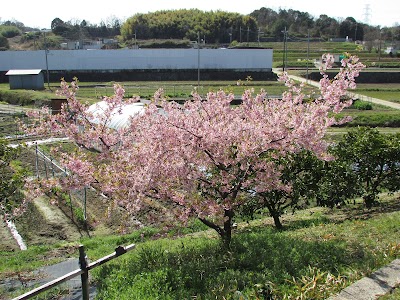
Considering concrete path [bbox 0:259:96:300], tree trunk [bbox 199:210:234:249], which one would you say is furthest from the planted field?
concrete path [bbox 0:259:96:300]

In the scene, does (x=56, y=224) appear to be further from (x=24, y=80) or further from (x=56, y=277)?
(x=24, y=80)

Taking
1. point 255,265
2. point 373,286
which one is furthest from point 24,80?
point 373,286

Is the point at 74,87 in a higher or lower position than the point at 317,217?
higher

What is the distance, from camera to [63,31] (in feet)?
401

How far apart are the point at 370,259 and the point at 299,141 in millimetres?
2281

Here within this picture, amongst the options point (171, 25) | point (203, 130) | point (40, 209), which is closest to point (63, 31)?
point (171, 25)

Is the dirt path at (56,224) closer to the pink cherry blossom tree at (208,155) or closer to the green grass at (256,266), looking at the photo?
the green grass at (256,266)

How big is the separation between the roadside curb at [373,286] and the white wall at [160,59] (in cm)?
6143

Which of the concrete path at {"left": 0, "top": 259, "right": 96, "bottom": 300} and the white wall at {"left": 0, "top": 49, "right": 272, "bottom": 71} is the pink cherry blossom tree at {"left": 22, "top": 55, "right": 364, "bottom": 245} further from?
the white wall at {"left": 0, "top": 49, "right": 272, "bottom": 71}

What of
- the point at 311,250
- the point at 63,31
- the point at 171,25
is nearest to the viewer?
the point at 311,250

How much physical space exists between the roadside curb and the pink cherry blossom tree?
252 cm

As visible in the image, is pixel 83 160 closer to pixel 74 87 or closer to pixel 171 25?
pixel 74 87

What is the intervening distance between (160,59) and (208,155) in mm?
60119

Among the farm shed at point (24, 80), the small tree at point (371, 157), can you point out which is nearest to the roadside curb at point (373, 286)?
the small tree at point (371, 157)
